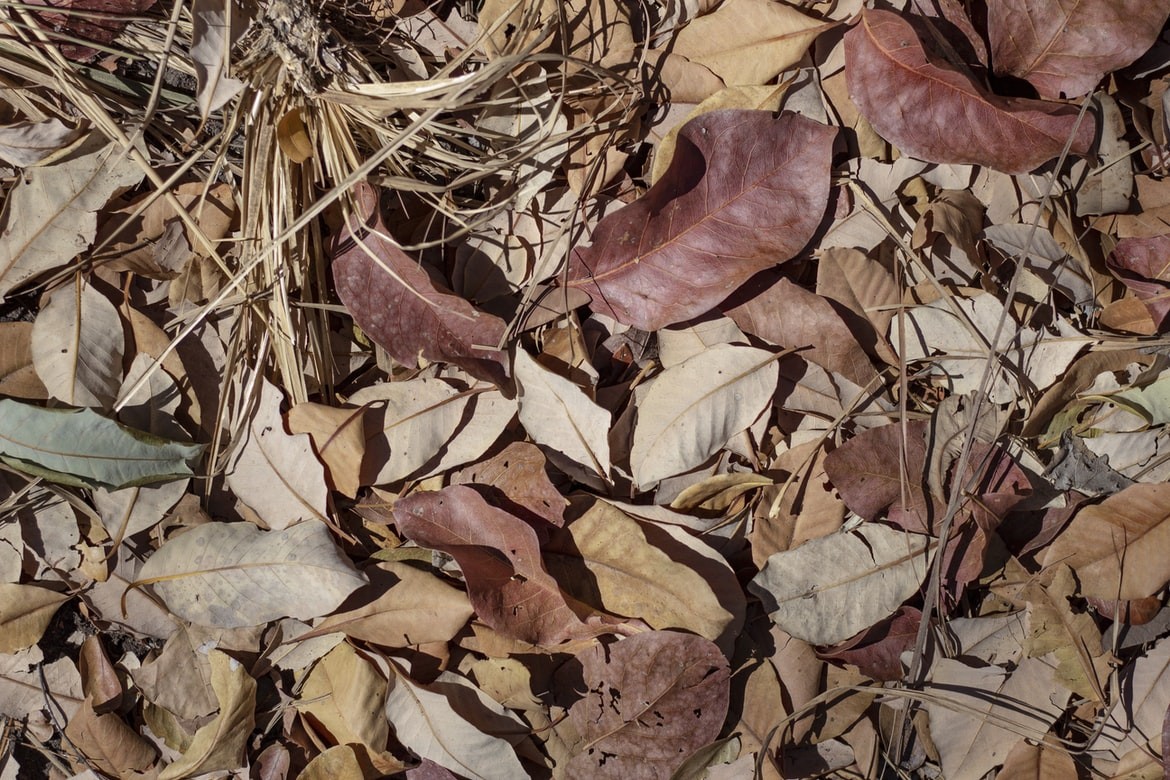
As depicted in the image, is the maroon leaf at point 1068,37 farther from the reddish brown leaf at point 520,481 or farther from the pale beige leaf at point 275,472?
the pale beige leaf at point 275,472

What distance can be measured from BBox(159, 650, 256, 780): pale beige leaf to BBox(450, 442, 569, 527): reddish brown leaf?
16.7 inches

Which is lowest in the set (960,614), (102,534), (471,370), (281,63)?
(960,614)

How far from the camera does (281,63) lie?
43.8 inches

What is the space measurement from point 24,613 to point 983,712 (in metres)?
1.40

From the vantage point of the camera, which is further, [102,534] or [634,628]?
[102,534]

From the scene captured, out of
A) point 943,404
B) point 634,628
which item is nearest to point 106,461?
point 634,628

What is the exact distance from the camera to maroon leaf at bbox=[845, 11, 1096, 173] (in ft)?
3.61

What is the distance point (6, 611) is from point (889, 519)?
129cm

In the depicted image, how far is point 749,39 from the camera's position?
1154 mm

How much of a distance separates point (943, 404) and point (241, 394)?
1010 mm

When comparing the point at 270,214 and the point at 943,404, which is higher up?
the point at 270,214

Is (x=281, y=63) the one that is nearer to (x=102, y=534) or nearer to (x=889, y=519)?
(x=102, y=534)

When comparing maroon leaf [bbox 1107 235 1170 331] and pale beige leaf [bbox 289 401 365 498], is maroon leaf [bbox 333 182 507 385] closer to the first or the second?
pale beige leaf [bbox 289 401 365 498]

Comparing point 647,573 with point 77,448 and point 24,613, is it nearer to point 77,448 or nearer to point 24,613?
point 77,448
